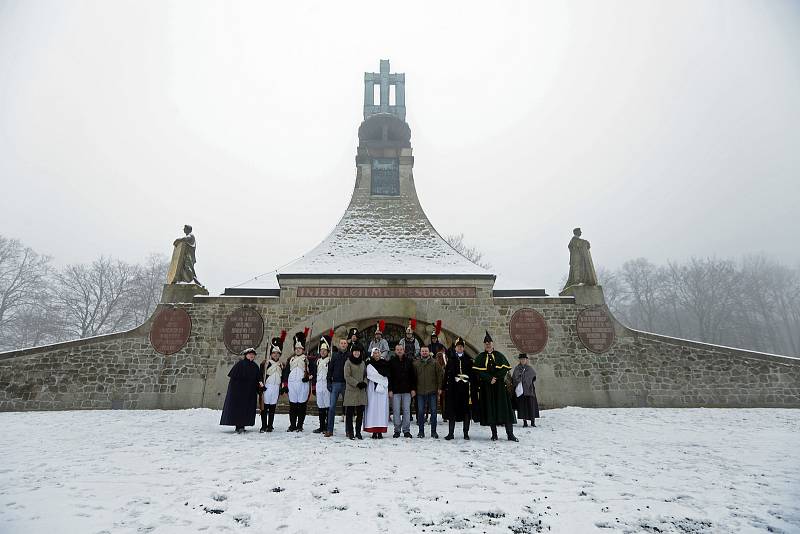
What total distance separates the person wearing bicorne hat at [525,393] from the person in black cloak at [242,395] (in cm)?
504

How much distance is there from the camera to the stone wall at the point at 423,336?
996 cm

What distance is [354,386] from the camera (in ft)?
20.7

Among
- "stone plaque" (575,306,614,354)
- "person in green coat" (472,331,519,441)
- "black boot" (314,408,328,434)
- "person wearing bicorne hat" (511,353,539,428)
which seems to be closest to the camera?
"person in green coat" (472,331,519,441)

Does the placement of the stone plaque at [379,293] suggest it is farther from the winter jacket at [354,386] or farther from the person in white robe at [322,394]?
the winter jacket at [354,386]

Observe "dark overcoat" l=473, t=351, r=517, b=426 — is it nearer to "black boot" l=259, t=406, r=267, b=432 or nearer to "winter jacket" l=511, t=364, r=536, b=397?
"winter jacket" l=511, t=364, r=536, b=397

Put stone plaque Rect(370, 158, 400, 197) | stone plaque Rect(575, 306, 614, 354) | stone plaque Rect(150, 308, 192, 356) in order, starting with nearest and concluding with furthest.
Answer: stone plaque Rect(150, 308, 192, 356), stone plaque Rect(575, 306, 614, 354), stone plaque Rect(370, 158, 400, 197)

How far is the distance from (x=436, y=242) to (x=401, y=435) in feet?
25.0

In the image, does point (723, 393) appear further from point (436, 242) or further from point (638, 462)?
point (436, 242)

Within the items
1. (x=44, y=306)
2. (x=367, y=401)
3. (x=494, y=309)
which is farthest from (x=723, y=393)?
(x=44, y=306)

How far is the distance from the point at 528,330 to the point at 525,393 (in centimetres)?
327

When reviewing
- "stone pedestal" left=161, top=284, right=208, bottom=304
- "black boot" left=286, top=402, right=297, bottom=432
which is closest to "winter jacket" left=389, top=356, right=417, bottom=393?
"black boot" left=286, top=402, right=297, bottom=432

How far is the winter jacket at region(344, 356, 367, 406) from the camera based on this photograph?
6332mm

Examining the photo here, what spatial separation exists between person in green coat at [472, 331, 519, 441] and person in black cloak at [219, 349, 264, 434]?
3.75 meters

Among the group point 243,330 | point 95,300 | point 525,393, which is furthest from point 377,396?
point 95,300
